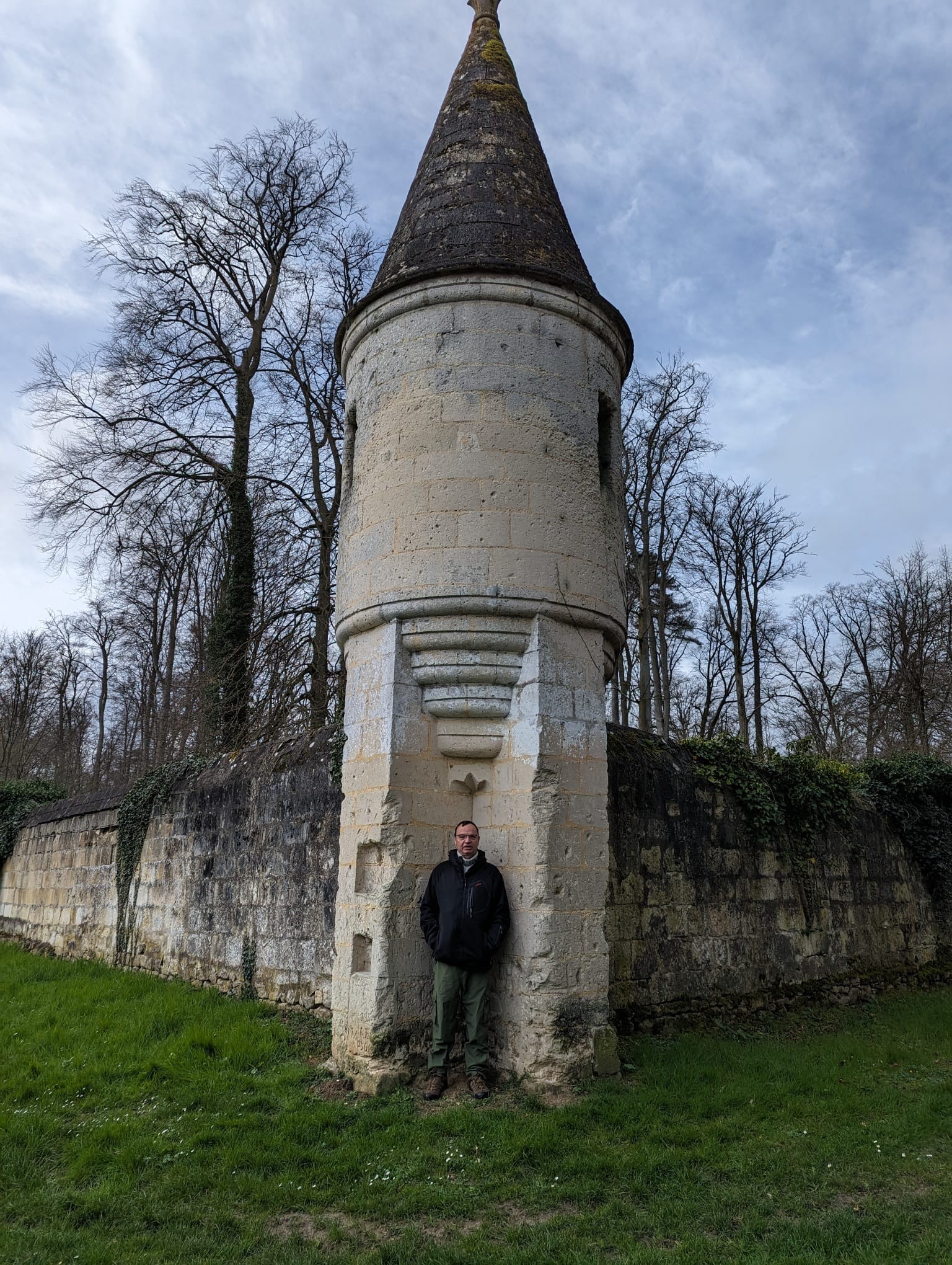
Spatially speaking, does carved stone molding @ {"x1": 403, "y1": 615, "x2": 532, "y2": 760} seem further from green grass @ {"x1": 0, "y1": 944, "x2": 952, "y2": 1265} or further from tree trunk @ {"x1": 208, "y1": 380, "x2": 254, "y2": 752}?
tree trunk @ {"x1": 208, "y1": 380, "x2": 254, "y2": 752}

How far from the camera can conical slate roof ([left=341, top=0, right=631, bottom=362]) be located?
21.9 ft

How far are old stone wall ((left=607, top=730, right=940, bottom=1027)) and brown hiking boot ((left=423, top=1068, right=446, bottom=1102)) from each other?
174cm

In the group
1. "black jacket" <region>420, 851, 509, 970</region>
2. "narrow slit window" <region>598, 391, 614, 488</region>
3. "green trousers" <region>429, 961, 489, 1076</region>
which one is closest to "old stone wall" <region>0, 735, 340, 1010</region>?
"green trousers" <region>429, 961, 489, 1076</region>

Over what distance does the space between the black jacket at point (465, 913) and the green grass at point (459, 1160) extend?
0.84 meters

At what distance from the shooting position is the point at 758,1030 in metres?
7.48

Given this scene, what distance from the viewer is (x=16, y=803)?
1614 cm

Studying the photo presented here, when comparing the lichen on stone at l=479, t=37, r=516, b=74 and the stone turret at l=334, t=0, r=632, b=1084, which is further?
the lichen on stone at l=479, t=37, r=516, b=74

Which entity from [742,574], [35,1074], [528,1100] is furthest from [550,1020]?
[742,574]

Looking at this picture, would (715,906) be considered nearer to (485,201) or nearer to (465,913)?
(465,913)

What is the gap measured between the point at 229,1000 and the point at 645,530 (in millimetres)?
13888

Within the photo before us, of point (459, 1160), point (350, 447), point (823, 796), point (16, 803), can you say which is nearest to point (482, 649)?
point (350, 447)

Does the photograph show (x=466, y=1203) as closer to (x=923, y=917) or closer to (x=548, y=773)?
(x=548, y=773)

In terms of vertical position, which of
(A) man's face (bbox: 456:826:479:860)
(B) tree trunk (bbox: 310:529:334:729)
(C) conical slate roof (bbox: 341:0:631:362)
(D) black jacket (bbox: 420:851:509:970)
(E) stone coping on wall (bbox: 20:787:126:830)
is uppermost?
(C) conical slate roof (bbox: 341:0:631:362)

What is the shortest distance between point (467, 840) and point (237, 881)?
3644mm
